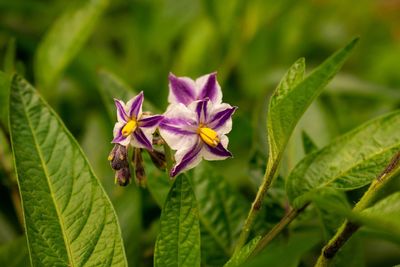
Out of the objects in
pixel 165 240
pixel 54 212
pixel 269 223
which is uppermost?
pixel 54 212

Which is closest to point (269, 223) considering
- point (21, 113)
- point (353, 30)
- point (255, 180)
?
point (255, 180)

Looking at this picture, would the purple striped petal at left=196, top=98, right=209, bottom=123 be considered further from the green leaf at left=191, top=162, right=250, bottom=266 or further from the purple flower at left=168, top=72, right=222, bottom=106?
the green leaf at left=191, top=162, right=250, bottom=266

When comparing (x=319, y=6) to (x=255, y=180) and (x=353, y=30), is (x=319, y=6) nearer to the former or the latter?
(x=353, y=30)

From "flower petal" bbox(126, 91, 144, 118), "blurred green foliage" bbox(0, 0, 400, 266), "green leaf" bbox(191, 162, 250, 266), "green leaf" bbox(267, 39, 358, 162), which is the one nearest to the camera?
"green leaf" bbox(267, 39, 358, 162)

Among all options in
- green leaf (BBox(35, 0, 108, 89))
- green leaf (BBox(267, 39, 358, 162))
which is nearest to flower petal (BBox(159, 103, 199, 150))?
green leaf (BBox(267, 39, 358, 162))

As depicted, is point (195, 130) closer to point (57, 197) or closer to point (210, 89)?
point (210, 89)

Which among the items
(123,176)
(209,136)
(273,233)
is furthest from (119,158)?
(273,233)

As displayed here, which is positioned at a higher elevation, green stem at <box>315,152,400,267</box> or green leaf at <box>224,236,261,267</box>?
green leaf at <box>224,236,261,267</box>
